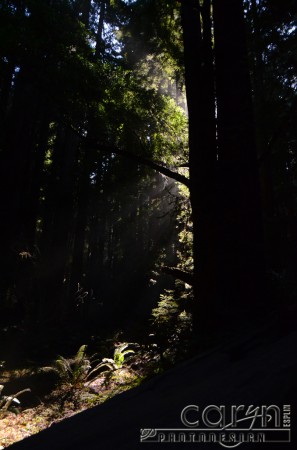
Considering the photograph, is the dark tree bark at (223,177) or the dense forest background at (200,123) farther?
the dense forest background at (200,123)

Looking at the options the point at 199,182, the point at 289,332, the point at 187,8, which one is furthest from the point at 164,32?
the point at 289,332

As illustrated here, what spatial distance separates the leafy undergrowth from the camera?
5965mm

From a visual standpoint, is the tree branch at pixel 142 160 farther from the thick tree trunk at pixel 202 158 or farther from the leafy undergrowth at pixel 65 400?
the leafy undergrowth at pixel 65 400


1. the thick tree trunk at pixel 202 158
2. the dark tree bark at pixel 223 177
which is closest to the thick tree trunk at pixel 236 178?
the dark tree bark at pixel 223 177

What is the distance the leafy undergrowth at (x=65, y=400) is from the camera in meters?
5.96

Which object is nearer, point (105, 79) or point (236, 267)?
point (236, 267)

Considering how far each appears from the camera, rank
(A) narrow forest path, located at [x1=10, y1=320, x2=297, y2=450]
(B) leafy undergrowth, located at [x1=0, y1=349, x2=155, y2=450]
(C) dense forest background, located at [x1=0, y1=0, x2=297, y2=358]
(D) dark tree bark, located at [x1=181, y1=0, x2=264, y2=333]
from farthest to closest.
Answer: (C) dense forest background, located at [x1=0, y1=0, x2=297, y2=358] < (D) dark tree bark, located at [x1=181, y1=0, x2=264, y2=333] < (B) leafy undergrowth, located at [x1=0, y1=349, x2=155, y2=450] < (A) narrow forest path, located at [x1=10, y1=320, x2=297, y2=450]

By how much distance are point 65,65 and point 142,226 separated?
22.8m

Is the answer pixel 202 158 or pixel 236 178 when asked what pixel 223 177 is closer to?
pixel 236 178

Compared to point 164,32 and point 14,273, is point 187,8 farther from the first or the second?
point 14,273

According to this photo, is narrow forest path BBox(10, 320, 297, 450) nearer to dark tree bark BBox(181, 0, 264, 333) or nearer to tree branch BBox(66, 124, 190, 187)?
dark tree bark BBox(181, 0, 264, 333)

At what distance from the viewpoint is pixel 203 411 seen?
2047 millimetres

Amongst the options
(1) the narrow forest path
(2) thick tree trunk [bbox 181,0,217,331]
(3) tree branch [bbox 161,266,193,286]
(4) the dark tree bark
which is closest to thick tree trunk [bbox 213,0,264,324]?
(4) the dark tree bark

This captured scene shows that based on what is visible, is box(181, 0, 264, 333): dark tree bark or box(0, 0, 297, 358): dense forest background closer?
box(181, 0, 264, 333): dark tree bark
